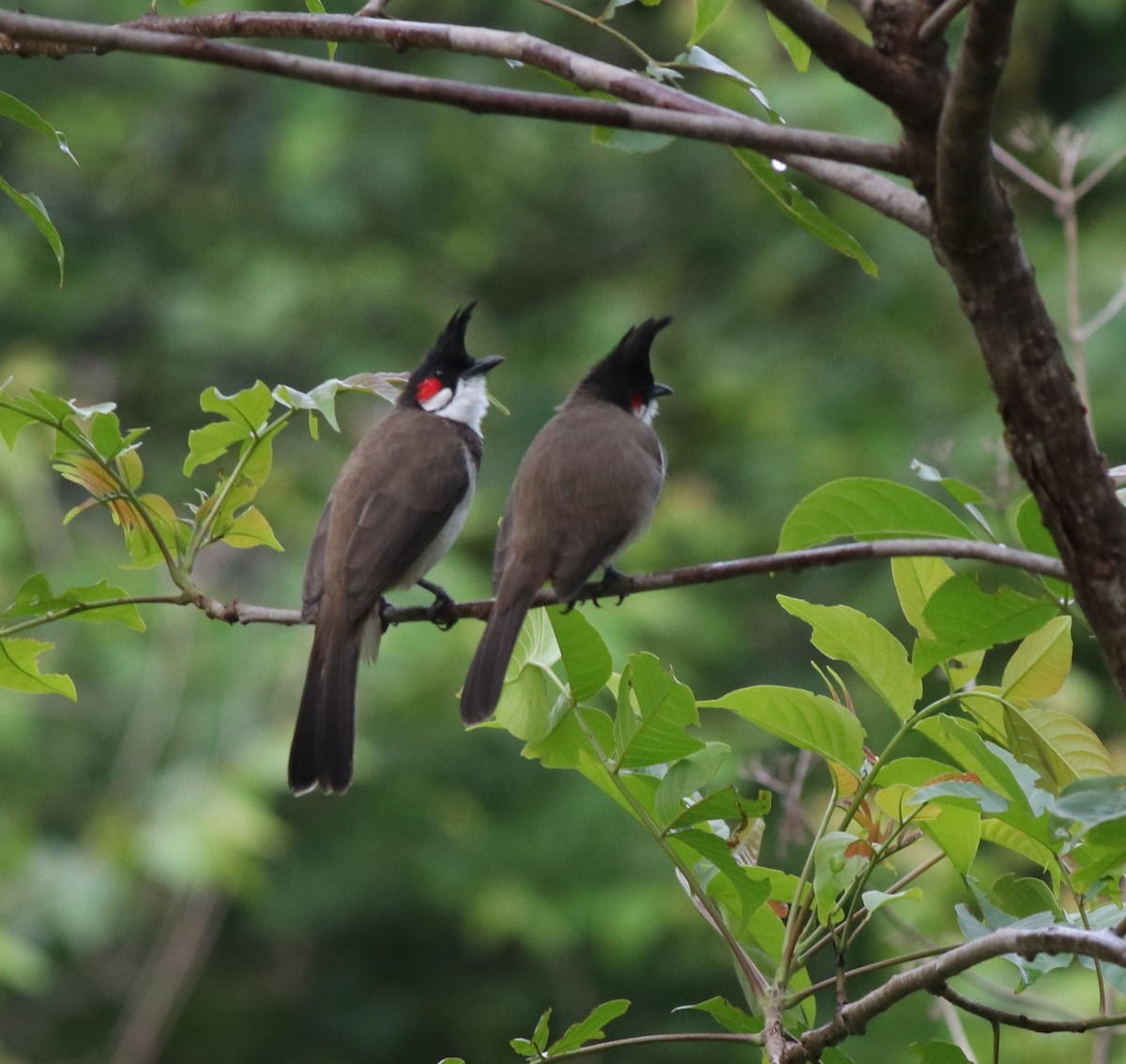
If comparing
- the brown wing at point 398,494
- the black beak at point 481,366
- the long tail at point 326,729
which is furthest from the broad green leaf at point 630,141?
the black beak at point 481,366

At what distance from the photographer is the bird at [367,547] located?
2551mm

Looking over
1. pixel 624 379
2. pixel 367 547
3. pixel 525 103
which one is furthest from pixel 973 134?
pixel 624 379

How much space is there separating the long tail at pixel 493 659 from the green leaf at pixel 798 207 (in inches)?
21.1

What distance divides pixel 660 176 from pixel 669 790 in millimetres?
8153

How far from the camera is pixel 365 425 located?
6.66 meters

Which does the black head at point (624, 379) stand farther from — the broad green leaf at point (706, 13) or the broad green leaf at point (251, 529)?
the broad green leaf at point (706, 13)

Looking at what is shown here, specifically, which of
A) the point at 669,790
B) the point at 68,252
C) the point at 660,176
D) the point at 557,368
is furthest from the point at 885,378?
the point at 669,790

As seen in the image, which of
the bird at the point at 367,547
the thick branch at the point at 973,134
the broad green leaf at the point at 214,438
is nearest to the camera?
the thick branch at the point at 973,134

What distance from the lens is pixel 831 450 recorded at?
6.96 metres

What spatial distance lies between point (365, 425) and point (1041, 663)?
5463mm

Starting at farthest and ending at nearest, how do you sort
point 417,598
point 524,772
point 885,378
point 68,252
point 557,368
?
point 68,252
point 557,368
point 885,378
point 524,772
point 417,598

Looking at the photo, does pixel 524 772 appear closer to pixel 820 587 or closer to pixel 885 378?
pixel 820 587

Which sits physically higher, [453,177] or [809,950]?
[809,950]

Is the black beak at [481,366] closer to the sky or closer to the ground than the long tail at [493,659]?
closer to the ground
